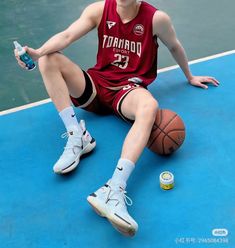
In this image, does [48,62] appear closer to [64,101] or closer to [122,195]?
[64,101]

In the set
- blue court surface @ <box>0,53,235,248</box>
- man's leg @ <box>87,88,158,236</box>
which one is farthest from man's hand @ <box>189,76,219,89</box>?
man's leg @ <box>87,88,158,236</box>

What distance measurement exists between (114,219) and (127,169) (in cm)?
26

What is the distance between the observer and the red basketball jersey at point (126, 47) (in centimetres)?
222

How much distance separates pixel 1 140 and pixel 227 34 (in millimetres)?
1947

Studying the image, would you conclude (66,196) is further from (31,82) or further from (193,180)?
(31,82)

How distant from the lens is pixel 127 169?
6.15 ft

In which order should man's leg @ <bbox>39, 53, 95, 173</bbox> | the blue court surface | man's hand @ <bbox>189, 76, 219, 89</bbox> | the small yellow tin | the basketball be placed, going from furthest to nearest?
man's hand @ <bbox>189, 76, 219, 89</bbox> < man's leg @ <bbox>39, 53, 95, 173</bbox> < the basketball < the small yellow tin < the blue court surface

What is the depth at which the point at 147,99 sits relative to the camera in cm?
208

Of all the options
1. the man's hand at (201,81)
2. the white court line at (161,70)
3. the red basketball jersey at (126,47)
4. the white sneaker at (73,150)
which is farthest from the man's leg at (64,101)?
the man's hand at (201,81)

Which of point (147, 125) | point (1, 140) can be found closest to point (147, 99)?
point (147, 125)

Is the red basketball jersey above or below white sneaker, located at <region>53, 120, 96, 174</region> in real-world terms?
above

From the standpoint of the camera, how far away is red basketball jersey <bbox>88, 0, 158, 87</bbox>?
2.22 m

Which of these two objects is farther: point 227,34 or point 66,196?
point 227,34

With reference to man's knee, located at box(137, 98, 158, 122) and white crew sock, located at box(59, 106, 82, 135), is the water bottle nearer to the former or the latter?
white crew sock, located at box(59, 106, 82, 135)
